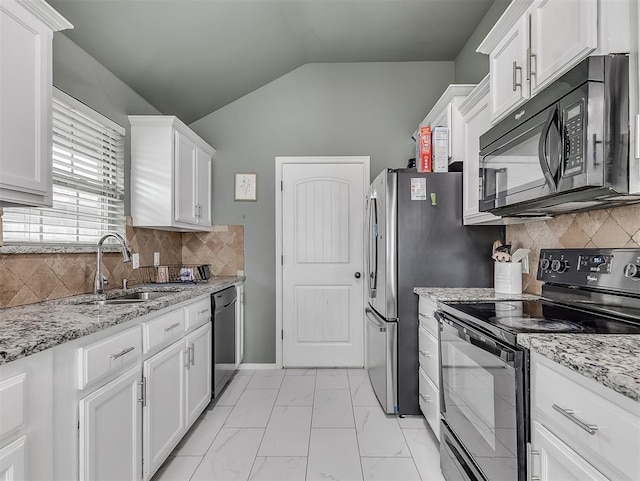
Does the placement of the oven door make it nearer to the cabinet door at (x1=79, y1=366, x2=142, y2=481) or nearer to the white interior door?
the cabinet door at (x1=79, y1=366, x2=142, y2=481)

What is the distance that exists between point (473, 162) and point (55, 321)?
224 cm

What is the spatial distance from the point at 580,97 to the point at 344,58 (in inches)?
110

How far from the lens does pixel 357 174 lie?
144 inches

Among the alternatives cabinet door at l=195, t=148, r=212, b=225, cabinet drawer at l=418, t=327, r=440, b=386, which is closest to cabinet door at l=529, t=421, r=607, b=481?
cabinet drawer at l=418, t=327, r=440, b=386

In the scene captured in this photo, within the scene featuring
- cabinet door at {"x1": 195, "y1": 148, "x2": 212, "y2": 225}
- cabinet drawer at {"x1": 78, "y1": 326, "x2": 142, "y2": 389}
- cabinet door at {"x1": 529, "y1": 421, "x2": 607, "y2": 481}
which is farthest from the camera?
cabinet door at {"x1": 195, "y1": 148, "x2": 212, "y2": 225}

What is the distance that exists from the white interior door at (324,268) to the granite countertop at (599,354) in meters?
2.51

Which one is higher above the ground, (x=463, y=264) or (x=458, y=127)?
(x=458, y=127)

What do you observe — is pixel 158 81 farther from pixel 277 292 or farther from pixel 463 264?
pixel 463 264

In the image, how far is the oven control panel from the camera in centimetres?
140

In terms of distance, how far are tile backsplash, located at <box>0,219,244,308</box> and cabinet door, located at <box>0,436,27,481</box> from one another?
927mm

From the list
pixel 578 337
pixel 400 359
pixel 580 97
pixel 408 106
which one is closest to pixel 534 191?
pixel 580 97

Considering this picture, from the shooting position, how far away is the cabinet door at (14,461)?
970mm

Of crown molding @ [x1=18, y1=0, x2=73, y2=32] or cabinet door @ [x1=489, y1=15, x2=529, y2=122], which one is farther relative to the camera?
cabinet door @ [x1=489, y1=15, x2=529, y2=122]

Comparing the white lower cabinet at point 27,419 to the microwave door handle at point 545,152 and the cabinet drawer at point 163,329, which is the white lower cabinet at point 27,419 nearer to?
the cabinet drawer at point 163,329
